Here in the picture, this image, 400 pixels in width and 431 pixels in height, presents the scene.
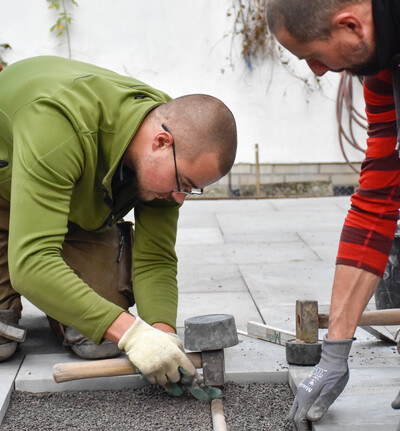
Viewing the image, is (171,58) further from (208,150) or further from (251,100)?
(208,150)

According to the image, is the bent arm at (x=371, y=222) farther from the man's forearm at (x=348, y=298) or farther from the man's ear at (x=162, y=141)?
the man's ear at (x=162, y=141)

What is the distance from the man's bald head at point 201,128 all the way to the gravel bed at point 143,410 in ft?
2.85

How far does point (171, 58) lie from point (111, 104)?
219 inches

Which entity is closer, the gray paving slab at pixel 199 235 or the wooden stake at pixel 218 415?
the wooden stake at pixel 218 415

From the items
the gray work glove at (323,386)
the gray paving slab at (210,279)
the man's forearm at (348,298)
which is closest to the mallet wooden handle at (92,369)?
the gray work glove at (323,386)

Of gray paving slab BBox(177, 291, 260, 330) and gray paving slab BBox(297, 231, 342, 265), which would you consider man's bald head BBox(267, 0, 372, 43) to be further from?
gray paving slab BBox(297, 231, 342, 265)

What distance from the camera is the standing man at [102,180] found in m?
2.23

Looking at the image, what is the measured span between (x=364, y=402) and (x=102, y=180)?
1253 mm

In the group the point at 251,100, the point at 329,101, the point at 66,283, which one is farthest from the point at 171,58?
the point at 66,283

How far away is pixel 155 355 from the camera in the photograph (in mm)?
2209

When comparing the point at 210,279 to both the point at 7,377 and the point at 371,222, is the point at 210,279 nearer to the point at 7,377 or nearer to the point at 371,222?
the point at 7,377

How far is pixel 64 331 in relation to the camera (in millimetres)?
2902

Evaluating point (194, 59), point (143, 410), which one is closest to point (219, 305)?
point (143, 410)

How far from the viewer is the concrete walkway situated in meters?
2.50
